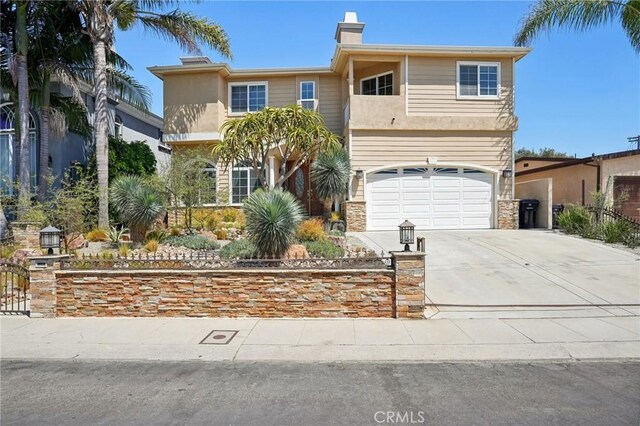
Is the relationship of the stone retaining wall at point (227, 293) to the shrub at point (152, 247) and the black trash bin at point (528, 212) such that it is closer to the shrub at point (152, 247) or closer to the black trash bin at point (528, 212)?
the shrub at point (152, 247)

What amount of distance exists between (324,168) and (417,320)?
8.41 metres

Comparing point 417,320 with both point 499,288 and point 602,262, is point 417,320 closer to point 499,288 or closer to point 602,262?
point 499,288

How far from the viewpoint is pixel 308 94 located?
1795cm

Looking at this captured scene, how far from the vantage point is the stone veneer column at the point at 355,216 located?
50.6ft

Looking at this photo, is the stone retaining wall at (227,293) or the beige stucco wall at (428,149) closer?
the stone retaining wall at (227,293)

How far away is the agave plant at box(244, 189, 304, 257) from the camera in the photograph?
8.44 meters

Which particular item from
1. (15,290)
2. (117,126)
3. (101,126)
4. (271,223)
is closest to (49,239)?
(15,290)

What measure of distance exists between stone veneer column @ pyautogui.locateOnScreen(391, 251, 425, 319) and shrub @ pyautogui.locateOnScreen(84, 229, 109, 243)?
32.7 feet

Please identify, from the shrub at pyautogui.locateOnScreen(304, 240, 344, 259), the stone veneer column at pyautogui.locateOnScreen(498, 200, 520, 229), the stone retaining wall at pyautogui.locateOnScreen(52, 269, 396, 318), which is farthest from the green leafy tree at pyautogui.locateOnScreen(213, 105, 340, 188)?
the stone veneer column at pyautogui.locateOnScreen(498, 200, 520, 229)

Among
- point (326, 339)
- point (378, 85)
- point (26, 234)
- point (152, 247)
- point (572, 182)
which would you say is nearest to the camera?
point (326, 339)

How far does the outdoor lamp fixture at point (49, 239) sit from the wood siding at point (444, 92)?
12871 mm

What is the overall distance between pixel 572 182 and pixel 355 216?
10087 mm

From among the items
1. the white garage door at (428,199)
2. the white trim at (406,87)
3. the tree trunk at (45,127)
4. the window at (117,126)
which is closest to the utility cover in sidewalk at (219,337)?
the white garage door at (428,199)

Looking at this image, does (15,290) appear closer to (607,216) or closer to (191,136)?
(191,136)
